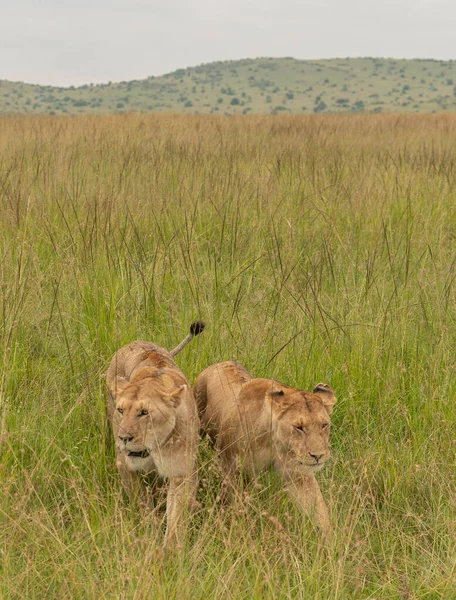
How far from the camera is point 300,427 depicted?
248 cm

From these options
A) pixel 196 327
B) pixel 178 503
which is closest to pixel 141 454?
pixel 178 503

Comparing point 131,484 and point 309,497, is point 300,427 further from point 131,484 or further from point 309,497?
point 131,484

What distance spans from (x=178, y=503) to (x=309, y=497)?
17.0 inches

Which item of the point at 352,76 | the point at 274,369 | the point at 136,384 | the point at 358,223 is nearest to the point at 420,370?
the point at 274,369

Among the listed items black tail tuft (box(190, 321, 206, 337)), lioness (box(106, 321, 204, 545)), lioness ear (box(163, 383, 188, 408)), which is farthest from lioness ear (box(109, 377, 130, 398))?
black tail tuft (box(190, 321, 206, 337))

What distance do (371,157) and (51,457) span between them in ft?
19.8

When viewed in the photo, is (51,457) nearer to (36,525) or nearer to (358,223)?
(36,525)

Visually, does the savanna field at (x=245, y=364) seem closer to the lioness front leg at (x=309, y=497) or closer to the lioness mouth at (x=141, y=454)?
the lioness front leg at (x=309, y=497)

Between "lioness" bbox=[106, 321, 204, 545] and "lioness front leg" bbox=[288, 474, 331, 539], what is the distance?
1.09 feet

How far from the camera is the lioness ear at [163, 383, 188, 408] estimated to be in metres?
2.54

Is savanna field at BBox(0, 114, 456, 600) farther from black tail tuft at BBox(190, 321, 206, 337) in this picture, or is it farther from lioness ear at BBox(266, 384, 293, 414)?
black tail tuft at BBox(190, 321, 206, 337)

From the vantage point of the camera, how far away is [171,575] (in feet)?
7.51

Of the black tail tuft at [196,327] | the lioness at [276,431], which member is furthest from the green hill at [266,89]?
the lioness at [276,431]

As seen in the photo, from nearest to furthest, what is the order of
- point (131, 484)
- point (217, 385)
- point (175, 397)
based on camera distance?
point (175, 397)
point (131, 484)
point (217, 385)
